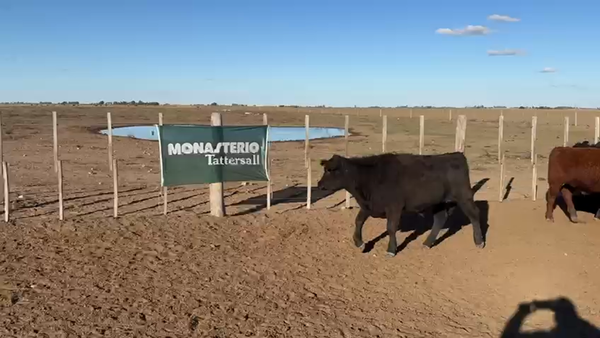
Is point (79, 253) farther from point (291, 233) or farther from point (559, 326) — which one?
point (559, 326)

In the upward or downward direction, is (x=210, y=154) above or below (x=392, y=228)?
above

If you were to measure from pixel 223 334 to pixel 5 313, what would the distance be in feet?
8.68

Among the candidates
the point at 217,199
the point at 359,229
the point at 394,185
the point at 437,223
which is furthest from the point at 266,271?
the point at 437,223

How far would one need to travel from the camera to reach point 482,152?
1108 inches

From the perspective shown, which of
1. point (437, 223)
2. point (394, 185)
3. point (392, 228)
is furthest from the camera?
point (437, 223)

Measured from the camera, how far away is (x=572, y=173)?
38.1ft

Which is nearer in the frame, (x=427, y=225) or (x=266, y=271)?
(x=266, y=271)

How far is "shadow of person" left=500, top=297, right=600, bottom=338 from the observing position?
7328mm

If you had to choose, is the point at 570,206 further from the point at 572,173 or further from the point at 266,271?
the point at 266,271

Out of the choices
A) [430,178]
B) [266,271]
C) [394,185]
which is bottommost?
[266,271]

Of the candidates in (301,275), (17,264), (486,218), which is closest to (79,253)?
(17,264)

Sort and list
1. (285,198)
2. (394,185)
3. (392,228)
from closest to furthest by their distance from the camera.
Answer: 1. (392,228)
2. (394,185)
3. (285,198)

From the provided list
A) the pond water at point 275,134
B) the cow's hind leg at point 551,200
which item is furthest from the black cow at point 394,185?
the pond water at point 275,134

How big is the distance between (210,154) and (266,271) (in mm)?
3922
